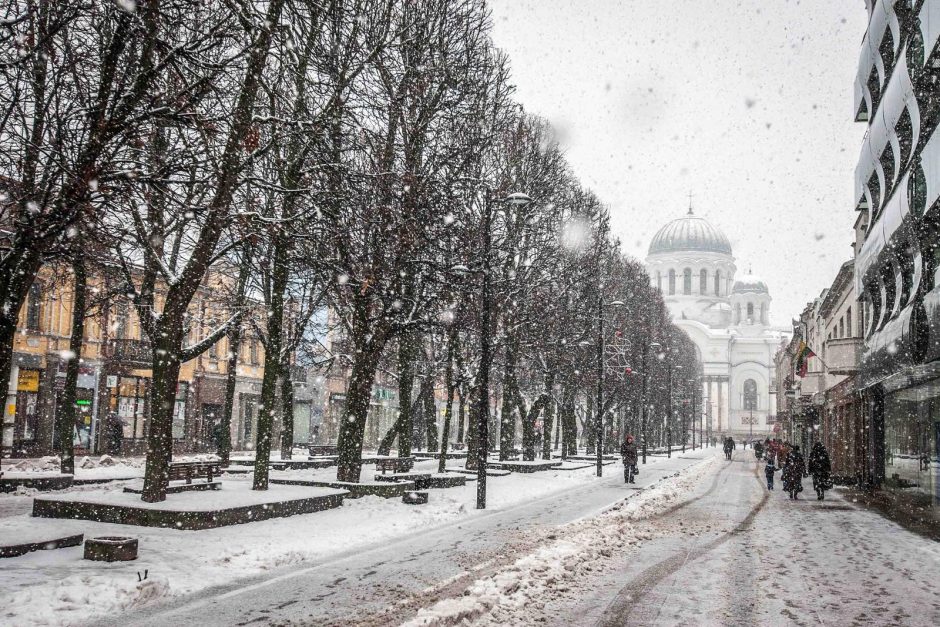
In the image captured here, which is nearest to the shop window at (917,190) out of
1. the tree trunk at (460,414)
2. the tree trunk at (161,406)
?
the tree trunk at (460,414)

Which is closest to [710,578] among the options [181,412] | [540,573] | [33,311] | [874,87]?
[540,573]

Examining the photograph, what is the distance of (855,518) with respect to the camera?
18500 millimetres

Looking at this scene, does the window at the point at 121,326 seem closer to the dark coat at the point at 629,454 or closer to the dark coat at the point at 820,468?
the dark coat at the point at 629,454

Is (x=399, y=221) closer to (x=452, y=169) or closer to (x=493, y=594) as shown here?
(x=452, y=169)

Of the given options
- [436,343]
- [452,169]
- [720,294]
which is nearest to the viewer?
[452,169]

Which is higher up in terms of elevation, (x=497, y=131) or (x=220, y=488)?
(x=497, y=131)

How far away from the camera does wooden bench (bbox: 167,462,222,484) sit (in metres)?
16.0

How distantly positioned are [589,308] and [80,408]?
2126cm

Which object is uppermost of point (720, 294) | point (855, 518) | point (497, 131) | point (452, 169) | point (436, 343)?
point (720, 294)

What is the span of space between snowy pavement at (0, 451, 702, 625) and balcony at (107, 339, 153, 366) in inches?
751

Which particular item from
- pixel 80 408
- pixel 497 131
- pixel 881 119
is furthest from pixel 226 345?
pixel 881 119

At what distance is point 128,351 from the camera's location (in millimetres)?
35406

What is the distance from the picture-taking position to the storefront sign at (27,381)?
3023 cm

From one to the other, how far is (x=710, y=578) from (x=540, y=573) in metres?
2.09
